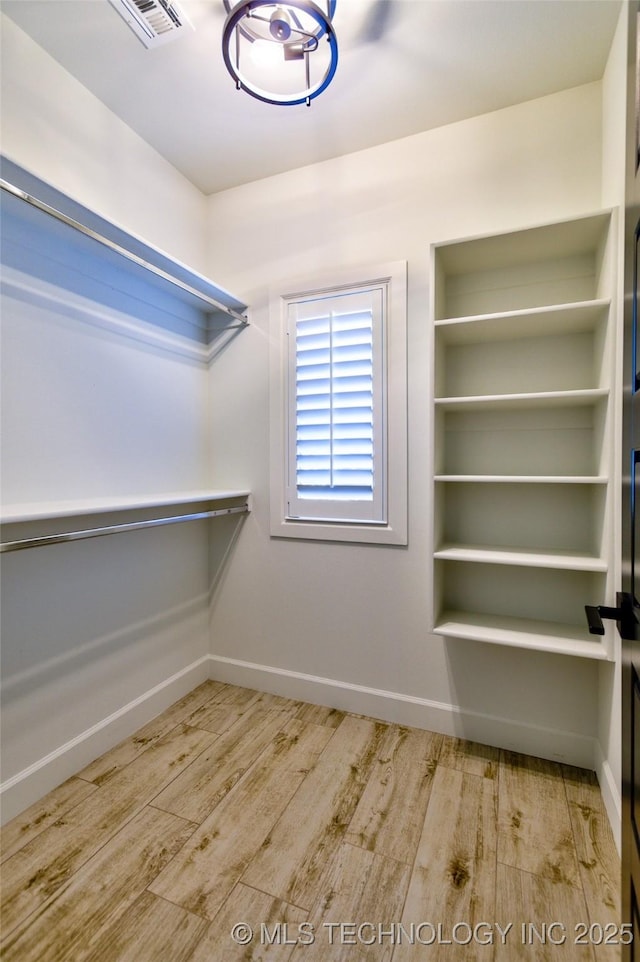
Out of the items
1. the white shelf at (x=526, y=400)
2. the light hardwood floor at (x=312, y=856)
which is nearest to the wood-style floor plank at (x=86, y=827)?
the light hardwood floor at (x=312, y=856)

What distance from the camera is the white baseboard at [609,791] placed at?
52.6 inches

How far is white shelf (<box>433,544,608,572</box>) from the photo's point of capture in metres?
1.45


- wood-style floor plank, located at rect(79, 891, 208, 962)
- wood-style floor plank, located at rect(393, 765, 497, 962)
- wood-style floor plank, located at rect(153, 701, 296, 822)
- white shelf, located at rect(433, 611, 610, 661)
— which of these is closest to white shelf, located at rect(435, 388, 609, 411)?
white shelf, located at rect(433, 611, 610, 661)

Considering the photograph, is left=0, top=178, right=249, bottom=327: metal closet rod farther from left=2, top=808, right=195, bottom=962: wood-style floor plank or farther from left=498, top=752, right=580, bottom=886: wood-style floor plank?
left=498, top=752, right=580, bottom=886: wood-style floor plank

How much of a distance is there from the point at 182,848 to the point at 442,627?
3.71 ft

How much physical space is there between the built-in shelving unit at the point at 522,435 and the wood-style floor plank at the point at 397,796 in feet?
1.90

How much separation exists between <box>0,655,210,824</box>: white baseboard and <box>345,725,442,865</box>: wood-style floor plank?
3.46ft

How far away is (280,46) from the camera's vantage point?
1434mm

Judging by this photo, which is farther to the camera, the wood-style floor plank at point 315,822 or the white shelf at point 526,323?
the white shelf at point 526,323

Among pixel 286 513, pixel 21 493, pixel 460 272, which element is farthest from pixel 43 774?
pixel 460 272

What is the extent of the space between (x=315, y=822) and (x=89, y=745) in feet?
3.12

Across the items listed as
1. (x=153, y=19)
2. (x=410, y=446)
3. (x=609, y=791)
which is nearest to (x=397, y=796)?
(x=609, y=791)

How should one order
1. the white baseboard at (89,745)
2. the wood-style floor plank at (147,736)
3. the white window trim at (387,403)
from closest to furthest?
1. the white baseboard at (89,745)
2. the wood-style floor plank at (147,736)
3. the white window trim at (387,403)

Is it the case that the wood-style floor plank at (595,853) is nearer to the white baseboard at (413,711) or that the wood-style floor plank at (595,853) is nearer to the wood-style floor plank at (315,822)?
the white baseboard at (413,711)
